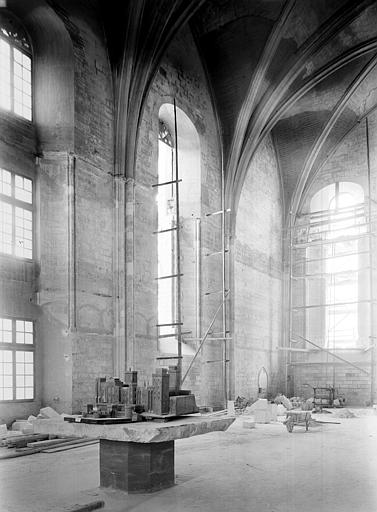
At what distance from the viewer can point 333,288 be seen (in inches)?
847

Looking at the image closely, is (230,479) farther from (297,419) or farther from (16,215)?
(16,215)

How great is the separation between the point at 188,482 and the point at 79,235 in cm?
695

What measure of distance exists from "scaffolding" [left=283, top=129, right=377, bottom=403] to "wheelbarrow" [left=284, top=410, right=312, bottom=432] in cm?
720

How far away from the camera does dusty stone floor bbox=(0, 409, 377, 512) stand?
5.62 meters

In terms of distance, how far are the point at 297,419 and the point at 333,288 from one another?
9.81 metres

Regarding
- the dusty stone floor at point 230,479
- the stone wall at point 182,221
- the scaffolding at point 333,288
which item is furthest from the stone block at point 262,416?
the scaffolding at point 333,288

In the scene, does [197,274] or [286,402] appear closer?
[197,274]

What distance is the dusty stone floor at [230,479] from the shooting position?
5.62 meters

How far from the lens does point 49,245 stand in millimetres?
12016

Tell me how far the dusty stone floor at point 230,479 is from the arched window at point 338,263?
10.9m

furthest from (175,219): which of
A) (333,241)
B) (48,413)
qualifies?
(48,413)

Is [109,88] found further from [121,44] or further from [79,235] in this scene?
[79,235]

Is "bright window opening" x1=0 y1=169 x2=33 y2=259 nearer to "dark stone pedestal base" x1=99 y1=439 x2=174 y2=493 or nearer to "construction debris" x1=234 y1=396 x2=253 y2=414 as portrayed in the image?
"dark stone pedestal base" x1=99 y1=439 x2=174 y2=493

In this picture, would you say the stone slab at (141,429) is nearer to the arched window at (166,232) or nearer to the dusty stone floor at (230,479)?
the dusty stone floor at (230,479)
